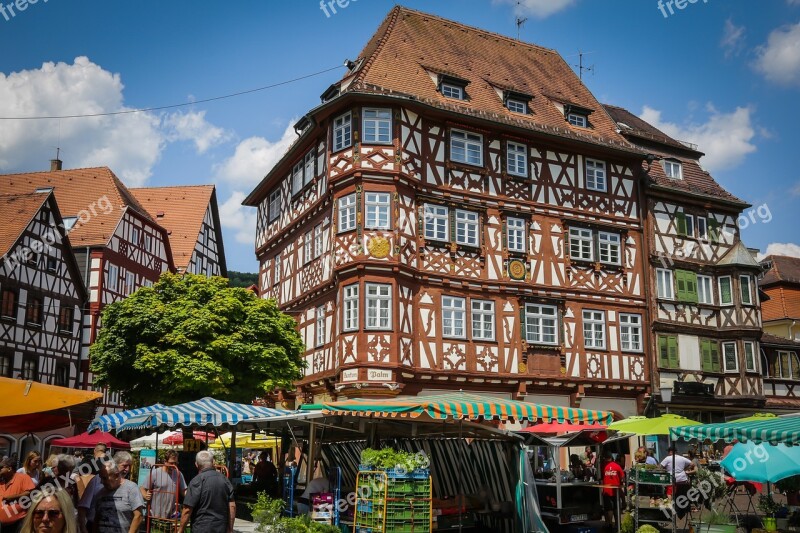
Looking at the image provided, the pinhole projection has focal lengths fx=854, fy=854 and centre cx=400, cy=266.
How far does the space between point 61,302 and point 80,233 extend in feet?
22.9

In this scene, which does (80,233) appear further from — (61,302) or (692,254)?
(692,254)

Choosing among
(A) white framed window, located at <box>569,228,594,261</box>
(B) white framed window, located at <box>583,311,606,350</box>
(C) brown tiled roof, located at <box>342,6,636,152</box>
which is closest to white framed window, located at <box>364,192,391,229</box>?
(C) brown tiled roof, located at <box>342,6,636,152</box>

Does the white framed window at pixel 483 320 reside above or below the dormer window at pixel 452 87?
below

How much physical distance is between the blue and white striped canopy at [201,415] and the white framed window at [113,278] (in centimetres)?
3012

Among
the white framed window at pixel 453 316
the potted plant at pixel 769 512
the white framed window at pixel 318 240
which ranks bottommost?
the potted plant at pixel 769 512

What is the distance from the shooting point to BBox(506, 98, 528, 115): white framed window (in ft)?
106

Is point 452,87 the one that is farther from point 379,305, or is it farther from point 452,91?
point 379,305

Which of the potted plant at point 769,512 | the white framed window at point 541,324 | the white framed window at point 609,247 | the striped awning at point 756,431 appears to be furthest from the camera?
the white framed window at point 609,247

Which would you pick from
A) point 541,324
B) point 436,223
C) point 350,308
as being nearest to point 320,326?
point 350,308

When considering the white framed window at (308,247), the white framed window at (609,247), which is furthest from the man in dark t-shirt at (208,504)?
the white framed window at (609,247)

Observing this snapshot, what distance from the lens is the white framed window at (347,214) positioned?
2800 cm

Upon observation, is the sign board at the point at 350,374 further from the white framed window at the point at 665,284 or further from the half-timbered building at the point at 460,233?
the white framed window at the point at 665,284

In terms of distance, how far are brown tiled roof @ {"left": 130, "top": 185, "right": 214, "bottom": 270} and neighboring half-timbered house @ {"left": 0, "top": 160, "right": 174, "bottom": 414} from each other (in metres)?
4.91

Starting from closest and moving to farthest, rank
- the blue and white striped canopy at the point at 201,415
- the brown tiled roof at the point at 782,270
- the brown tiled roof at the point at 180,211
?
the blue and white striped canopy at the point at 201,415, the brown tiled roof at the point at 782,270, the brown tiled roof at the point at 180,211
